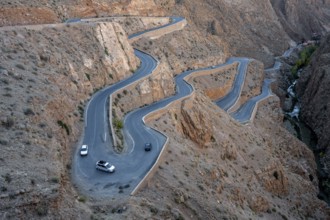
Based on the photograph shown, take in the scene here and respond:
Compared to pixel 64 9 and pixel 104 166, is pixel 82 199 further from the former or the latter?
pixel 64 9

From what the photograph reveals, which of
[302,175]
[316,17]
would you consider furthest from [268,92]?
[316,17]

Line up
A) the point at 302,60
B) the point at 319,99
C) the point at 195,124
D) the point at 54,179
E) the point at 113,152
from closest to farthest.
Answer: the point at 54,179 < the point at 113,152 < the point at 195,124 < the point at 319,99 < the point at 302,60

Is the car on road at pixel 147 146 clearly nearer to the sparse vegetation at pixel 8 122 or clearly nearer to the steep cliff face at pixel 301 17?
the sparse vegetation at pixel 8 122

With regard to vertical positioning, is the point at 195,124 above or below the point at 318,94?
above

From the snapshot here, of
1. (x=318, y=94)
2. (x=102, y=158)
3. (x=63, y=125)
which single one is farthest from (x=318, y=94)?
(x=63, y=125)

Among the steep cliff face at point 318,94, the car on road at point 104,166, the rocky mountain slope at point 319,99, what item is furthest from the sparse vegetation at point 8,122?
the steep cliff face at point 318,94
